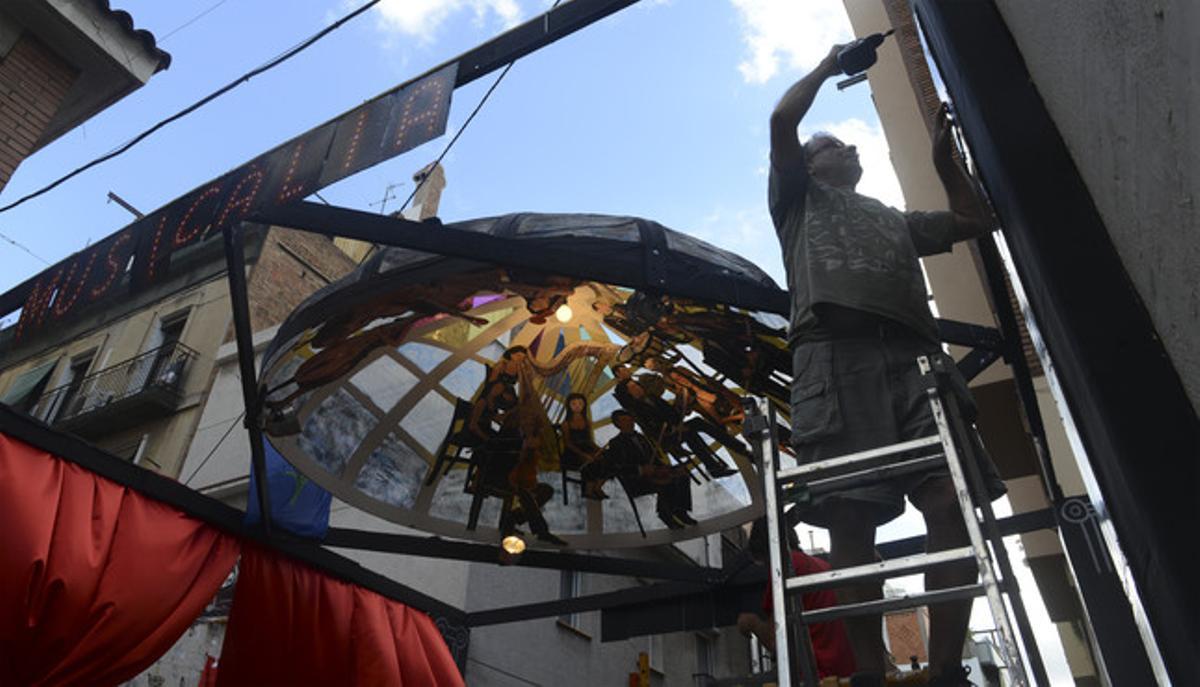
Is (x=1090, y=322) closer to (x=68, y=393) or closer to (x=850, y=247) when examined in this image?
(x=850, y=247)

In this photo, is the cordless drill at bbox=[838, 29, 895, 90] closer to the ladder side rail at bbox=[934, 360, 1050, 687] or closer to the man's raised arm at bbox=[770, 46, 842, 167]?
the man's raised arm at bbox=[770, 46, 842, 167]

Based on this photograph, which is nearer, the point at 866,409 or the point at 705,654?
the point at 866,409

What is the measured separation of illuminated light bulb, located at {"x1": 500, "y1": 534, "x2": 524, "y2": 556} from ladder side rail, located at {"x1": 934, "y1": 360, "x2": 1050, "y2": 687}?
6029 millimetres

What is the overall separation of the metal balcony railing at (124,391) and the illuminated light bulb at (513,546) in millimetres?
12504

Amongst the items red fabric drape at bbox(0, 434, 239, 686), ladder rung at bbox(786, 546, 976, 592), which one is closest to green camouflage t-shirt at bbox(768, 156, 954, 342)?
ladder rung at bbox(786, 546, 976, 592)

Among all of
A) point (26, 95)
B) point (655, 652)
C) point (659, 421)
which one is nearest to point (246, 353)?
point (26, 95)

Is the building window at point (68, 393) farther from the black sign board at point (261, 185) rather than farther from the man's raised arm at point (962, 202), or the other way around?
the man's raised arm at point (962, 202)

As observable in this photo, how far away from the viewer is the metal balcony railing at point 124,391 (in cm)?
1806

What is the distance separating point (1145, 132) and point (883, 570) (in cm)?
183

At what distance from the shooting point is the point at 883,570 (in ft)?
9.20

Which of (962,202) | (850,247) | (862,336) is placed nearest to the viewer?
(862,336)

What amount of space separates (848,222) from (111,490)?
6.02 metres

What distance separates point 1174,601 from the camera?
1669 mm

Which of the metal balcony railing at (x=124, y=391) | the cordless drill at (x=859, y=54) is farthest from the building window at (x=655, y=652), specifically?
the cordless drill at (x=859, y=54)
